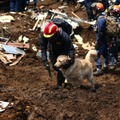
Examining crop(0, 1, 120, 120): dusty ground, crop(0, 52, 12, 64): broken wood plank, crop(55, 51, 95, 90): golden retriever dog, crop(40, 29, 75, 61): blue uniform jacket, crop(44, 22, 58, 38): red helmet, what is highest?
crop(44, 22, 58, 38): red helmet

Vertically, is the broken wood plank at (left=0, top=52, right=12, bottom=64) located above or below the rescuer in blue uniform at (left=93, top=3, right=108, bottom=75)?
below

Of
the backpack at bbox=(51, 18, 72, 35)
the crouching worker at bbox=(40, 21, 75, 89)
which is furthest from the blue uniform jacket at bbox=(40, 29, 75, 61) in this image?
the backpack at bbox=(51, 18, 72, 35)

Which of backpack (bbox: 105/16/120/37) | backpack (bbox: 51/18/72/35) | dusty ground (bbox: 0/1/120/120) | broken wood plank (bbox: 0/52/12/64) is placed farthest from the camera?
broken wood plank (bbox: 0/52/12/64)

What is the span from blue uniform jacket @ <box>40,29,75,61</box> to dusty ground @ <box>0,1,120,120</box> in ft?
3.11

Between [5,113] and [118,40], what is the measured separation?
5.88 m

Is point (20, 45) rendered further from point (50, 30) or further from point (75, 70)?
point (50, 30)

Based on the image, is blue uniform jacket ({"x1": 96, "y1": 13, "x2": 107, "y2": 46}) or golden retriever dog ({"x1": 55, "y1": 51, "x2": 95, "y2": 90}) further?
blue uniform jacket ({"x1": 96, "y1": 13, "x2": 107, "y2": 46})

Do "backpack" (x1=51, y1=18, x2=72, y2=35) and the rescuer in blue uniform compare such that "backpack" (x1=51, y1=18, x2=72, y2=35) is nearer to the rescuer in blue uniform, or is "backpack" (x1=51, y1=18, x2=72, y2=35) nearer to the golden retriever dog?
the golden retriever dog

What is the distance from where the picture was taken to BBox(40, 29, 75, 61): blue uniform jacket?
9305mm

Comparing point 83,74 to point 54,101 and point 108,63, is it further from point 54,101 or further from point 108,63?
point 108,63

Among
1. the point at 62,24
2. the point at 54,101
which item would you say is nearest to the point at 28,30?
the point at 62,24

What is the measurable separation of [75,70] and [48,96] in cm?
93

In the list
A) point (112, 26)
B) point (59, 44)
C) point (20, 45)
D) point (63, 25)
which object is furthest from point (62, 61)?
point (20, 45)

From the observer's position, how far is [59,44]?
9.51m
